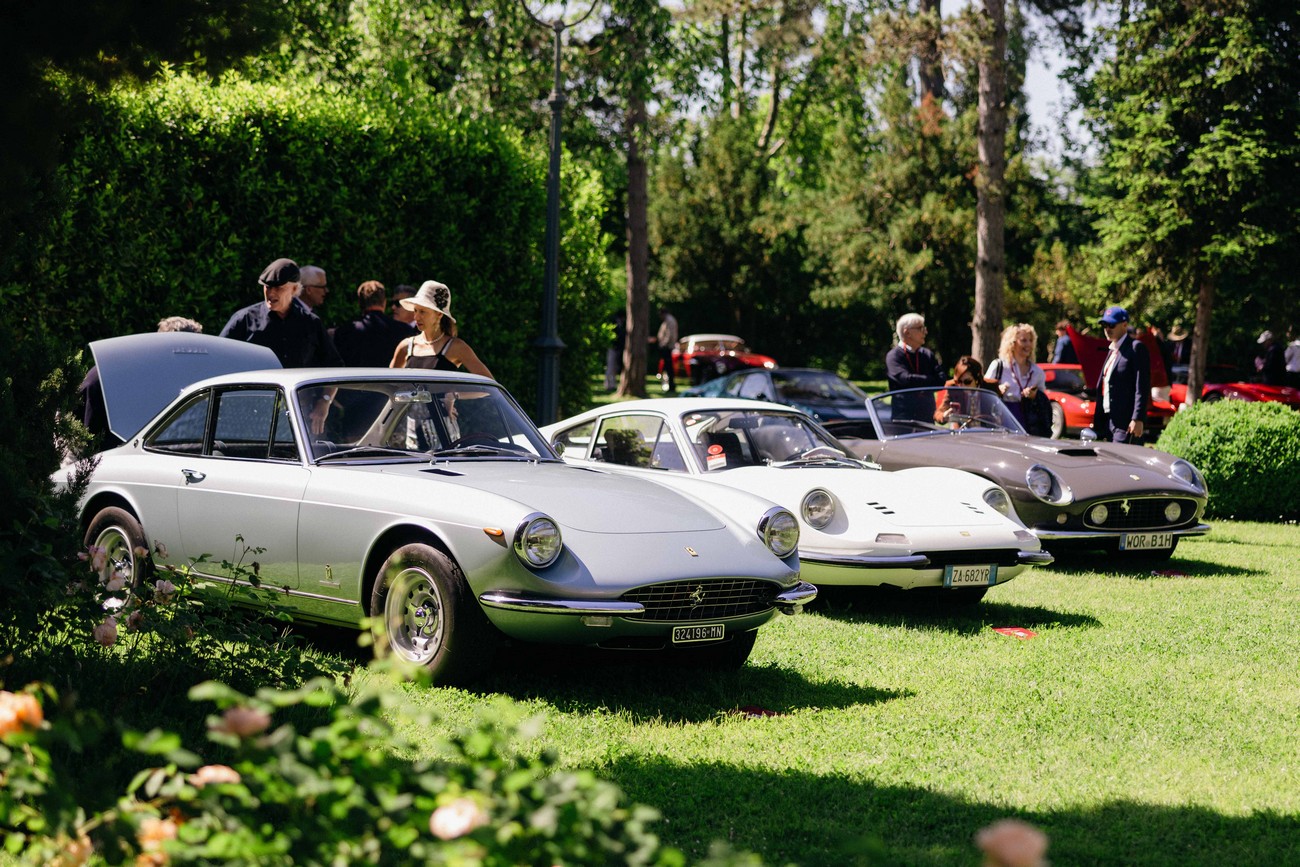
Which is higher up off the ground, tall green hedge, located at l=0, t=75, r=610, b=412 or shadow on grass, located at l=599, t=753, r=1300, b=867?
tall green hedge, located at l=0, t=75, r=610, b=412

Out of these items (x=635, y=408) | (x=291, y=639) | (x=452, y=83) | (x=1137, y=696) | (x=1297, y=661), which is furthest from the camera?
(x=452, y=83)

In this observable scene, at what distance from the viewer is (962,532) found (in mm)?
8195

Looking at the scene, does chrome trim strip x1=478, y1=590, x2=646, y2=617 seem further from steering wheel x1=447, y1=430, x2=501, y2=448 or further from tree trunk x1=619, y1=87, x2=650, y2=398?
tree trunk x1=619, y1=87, x2=650, y2=398

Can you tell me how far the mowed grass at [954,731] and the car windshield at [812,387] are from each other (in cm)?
940

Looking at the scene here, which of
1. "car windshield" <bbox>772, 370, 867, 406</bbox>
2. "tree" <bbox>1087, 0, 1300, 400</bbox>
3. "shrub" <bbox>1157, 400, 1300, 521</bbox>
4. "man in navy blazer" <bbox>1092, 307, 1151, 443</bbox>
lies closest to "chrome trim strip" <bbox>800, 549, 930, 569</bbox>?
"man in navy blazer" <bbox>1092, 307, 1151, 443</bbox>

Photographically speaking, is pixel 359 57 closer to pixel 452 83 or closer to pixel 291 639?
pixel 452 83

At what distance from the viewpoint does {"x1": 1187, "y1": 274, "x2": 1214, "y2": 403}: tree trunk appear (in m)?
25.4

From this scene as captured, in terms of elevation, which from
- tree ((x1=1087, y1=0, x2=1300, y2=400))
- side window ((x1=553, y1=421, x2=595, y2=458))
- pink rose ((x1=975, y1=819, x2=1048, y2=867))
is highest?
tree ((x1=1087, y1=0, x2=1300, y2=400))

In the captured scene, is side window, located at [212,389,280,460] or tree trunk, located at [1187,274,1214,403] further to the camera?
tree trunk, located at [1187,274,1214,403]

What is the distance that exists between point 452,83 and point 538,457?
15291 mm

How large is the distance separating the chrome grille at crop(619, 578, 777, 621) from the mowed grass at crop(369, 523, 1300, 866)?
16.1 inches

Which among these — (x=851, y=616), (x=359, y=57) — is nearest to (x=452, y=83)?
(x=359, y=57)

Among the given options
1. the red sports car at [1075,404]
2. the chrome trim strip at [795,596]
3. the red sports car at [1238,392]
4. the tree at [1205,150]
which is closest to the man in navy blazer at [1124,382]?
the chrome trim strip at [795,596]

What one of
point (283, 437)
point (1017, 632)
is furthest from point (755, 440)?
point (283, 437)
